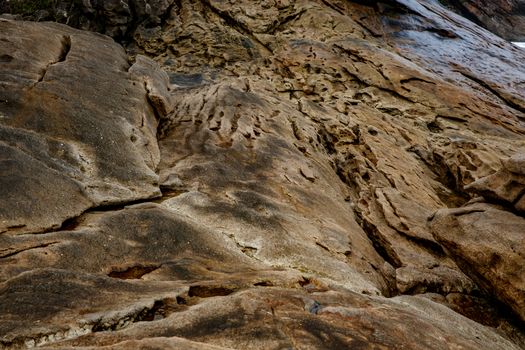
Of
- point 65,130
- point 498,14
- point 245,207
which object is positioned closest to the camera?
point 65,130

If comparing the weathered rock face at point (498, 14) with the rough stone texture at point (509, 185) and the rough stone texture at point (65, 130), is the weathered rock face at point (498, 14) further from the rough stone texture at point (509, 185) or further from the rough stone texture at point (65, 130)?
the rough stone texture at point (65, 130)

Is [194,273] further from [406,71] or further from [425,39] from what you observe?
[425,39]

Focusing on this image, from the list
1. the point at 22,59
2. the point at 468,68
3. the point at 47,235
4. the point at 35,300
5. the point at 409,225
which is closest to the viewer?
the point at 35,300

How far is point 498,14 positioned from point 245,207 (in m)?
60.1

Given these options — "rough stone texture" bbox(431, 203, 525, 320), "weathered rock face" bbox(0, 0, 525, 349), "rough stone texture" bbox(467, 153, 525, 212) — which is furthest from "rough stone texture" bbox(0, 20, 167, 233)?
"rough stone texture" bbox(467, 153, 525, 212)

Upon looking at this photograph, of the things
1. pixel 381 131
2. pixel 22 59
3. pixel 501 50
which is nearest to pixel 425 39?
pixel 501 50

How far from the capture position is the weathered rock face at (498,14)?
52.9 m

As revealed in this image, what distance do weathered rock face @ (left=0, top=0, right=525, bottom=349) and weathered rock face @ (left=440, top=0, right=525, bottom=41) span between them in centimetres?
3510

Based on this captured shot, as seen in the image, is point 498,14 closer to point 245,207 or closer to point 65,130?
point 245,207

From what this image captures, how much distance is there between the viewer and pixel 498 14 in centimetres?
5572

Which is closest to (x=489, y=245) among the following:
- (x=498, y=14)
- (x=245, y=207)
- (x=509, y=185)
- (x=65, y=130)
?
(x=509, y=185)

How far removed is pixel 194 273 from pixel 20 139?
551 cm

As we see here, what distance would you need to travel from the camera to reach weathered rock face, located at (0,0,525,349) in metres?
6.12

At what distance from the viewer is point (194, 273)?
7762 mm
